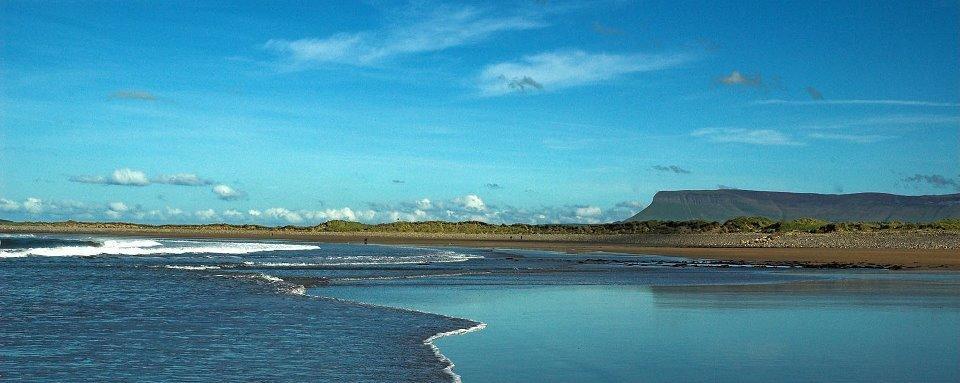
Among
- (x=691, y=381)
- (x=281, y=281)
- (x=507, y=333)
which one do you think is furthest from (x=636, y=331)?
(x=281, y=281)

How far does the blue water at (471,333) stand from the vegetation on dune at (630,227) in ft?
192

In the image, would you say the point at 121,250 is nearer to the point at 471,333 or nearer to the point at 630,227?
the point at 471,333

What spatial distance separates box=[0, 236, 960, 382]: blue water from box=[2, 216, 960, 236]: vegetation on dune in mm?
58637

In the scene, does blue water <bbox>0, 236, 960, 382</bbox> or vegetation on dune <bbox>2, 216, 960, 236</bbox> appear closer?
blue water <bbox>0, 236, 960, 382</bbox>

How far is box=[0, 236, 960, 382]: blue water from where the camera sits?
9.98m

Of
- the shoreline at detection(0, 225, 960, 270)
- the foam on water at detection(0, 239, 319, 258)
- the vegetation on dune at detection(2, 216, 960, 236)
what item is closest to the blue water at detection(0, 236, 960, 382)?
the shoreline at detection(0, 225, 960, 270)

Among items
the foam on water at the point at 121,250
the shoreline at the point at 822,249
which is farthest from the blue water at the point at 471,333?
the foam on water at the point at 121,250

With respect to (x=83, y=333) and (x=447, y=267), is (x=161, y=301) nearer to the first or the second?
(x=83, y=333)

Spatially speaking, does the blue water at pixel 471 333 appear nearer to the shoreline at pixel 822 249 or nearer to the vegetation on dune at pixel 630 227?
the shoreline at pixel 822 249

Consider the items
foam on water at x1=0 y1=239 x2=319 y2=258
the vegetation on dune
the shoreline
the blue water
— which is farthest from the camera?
the vegetation on dune

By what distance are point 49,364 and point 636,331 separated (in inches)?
320

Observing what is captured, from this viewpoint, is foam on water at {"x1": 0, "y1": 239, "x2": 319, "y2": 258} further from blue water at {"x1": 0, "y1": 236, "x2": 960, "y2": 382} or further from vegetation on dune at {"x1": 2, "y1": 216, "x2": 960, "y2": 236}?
vegetation on dune at {"x1": 2, "y1": 216, "x2": 960, "y2": 236}

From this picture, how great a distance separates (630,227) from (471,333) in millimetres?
107359

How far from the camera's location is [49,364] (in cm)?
1011
